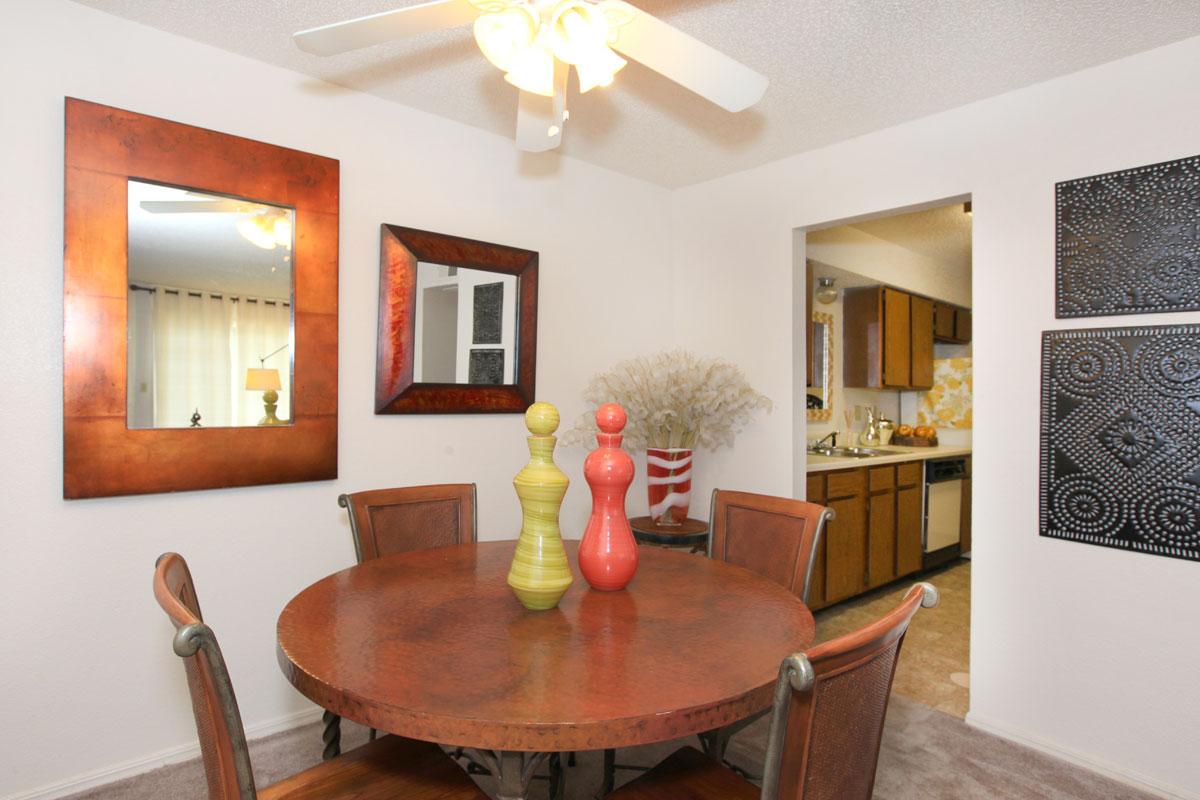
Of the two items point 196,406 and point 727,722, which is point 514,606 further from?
point 196,406

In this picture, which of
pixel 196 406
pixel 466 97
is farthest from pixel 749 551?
pixel 466 97

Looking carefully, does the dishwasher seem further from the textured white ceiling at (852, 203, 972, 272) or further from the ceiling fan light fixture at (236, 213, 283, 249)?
the ceiling fan light fixture at (236, 213, 283, 249)

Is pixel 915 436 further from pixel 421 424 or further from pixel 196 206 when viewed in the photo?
pixel 196 206

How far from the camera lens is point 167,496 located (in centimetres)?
210

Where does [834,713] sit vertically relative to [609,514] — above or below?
below

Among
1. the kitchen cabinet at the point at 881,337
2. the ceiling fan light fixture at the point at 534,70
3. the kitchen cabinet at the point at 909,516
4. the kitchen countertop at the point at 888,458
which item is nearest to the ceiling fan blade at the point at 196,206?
the ceiling fan light fixture at the point at 534,70

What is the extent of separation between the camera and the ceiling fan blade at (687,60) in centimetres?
145

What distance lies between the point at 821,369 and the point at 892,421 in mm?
1280

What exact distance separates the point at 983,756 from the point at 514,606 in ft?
6.44

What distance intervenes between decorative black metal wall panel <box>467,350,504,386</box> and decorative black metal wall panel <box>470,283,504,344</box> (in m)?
0.06

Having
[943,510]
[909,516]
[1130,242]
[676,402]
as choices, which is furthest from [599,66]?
[943,510]

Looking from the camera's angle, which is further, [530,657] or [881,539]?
[881,539]

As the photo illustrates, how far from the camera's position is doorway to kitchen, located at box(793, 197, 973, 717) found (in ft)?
10.8

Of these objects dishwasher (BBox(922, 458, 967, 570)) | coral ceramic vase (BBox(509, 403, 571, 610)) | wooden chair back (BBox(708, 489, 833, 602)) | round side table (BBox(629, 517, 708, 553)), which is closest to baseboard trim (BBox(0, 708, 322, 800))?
coral ceramic vase (BBox(509, 403, 571, 610))
